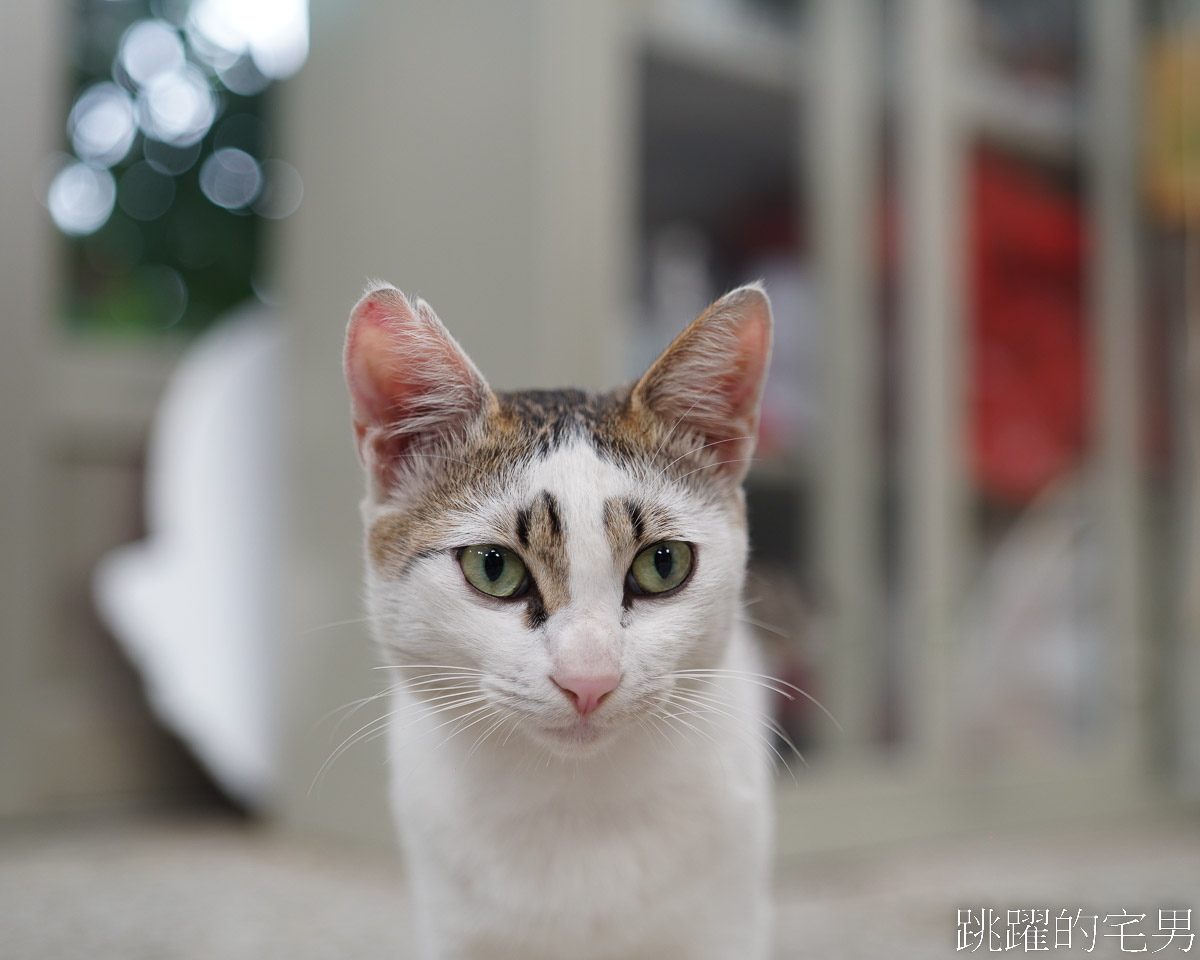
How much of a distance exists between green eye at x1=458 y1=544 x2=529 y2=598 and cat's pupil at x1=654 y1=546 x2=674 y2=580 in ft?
0.27

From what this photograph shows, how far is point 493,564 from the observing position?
0.63 meters

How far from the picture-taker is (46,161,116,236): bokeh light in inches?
70.8

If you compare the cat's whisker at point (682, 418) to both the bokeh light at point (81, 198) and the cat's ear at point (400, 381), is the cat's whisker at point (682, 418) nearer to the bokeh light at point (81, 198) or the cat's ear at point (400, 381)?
the cat's ear at point (400, 381)

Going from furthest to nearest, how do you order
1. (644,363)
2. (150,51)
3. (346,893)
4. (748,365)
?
(150,51)
(644,363)
(346,893)
(748,365)

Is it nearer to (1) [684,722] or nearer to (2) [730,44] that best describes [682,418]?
(1) [684,722]

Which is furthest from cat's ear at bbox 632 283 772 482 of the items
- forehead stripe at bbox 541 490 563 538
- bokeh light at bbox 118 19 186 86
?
bokeh light at bbox 118 19 186 86

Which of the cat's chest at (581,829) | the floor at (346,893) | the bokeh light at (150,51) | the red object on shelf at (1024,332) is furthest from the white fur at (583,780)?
the bokeh light at (150,51)

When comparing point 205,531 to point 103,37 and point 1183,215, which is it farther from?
point 1183,215

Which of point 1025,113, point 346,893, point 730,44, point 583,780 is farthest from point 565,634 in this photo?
point 1025,113

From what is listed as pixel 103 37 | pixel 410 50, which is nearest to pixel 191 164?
pixel 103 37

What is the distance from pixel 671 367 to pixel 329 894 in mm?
980

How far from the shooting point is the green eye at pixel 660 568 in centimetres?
64

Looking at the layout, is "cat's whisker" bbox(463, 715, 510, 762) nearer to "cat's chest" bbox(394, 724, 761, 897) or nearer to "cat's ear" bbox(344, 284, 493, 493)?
"cat's chest" bbox(394, 724, 761, 897)

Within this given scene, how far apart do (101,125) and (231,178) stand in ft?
0.77
